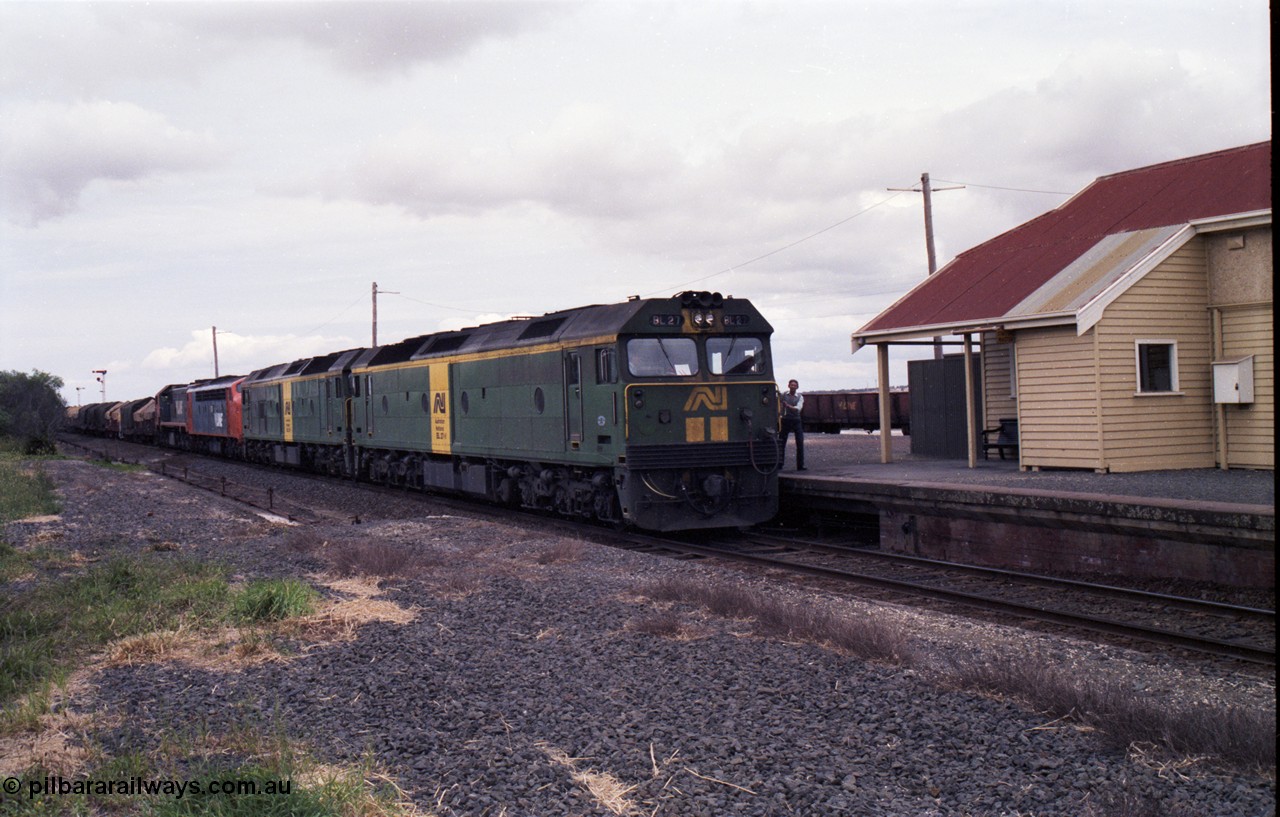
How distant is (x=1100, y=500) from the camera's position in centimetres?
1167

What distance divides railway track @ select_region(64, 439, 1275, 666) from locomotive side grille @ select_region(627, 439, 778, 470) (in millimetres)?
1215

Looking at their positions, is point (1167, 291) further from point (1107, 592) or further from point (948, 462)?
point (1107, 592)

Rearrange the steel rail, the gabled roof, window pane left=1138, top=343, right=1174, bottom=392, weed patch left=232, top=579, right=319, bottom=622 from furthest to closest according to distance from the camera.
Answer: window pane left=1138, top=343, right=1174, bottom=392, the gabled roof, the steel rail, weed patch left=232, top=579, right=319, bottom=622

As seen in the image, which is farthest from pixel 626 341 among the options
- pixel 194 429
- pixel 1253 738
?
pixel 194 429

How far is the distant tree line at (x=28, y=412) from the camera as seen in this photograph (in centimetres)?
4047

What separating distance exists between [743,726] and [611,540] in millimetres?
9616

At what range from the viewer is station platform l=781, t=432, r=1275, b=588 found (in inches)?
420

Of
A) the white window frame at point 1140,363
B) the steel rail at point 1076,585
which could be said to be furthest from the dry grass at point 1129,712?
the white window frame at point 1140,363

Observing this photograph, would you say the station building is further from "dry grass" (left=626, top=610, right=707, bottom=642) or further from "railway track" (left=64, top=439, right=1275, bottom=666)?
"dry grass" (left=626, top=610, right=707, bottom=642)

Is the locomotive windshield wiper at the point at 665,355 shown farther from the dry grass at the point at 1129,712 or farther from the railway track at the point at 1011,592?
the dry grass at the point at 1129,712

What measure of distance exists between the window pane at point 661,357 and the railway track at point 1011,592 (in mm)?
2551

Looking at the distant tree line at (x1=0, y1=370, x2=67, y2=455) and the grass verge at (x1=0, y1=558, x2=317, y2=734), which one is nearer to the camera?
the grass verge at (x1=0, y1=558, x2=317, y2=734)

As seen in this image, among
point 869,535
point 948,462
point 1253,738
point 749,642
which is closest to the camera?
point 1253,738

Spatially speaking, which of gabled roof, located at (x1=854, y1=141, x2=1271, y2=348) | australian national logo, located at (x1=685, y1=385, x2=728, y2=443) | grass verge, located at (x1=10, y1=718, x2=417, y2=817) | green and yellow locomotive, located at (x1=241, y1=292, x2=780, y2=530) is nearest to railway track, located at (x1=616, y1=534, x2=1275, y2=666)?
green and yellow locomotive, located at (x1=241, y1=292, x2=780, y2=530)
